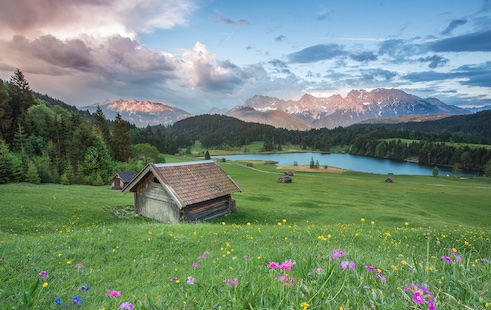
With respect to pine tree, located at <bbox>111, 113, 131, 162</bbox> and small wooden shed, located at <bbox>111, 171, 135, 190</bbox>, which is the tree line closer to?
pine tree, located at <bbox>111, 113, 131, 162</bbox>

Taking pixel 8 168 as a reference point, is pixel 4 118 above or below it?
above

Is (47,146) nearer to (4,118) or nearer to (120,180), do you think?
(4,118)

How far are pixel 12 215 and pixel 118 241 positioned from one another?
1904 cm

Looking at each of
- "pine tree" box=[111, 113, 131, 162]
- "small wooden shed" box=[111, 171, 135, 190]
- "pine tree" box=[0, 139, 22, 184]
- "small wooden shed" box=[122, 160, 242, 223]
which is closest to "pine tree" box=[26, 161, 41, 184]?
"pine tree" box=[0, 139, 22, 184]

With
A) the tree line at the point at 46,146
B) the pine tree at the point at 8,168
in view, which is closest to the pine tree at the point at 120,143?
the tree line at the point at 46,146

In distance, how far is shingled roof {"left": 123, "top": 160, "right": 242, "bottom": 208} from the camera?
21.7 metres

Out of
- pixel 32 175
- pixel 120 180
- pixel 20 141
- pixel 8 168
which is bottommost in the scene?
pixel 120 180

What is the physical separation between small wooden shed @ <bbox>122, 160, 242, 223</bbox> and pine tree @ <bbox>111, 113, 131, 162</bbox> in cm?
6140

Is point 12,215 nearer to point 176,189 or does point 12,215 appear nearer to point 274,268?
point 176,189

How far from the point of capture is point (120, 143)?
80125 millimetres

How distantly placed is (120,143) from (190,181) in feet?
217

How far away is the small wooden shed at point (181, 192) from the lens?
72.1 ft

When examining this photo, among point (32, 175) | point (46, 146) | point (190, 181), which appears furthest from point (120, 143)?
point (190, 181)

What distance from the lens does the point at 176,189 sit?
71.2ft
